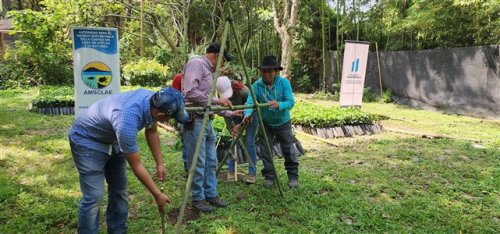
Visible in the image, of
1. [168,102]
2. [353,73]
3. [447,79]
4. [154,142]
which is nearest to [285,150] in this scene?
[154,142]

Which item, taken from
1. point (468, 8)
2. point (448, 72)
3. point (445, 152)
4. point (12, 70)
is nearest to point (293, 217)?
point (445, 152)

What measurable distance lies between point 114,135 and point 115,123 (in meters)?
0.26

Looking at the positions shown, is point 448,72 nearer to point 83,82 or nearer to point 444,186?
point 444,186

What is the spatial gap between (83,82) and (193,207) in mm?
2016

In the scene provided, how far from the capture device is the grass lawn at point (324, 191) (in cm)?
385

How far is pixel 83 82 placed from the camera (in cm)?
455

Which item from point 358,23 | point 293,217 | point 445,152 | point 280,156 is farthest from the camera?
point 358,23

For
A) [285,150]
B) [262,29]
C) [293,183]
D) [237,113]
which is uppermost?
[262,29]

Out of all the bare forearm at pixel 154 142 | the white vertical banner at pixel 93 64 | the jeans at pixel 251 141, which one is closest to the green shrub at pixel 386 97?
the jeans at pixel 251 141

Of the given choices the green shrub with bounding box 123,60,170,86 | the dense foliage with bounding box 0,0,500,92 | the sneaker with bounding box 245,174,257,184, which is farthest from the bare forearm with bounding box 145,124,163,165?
the green shrub with bounding box 123,60,170,86

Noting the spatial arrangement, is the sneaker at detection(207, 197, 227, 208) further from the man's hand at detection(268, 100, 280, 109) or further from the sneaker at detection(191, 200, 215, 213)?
the man's hand at detection(268, 100, 280, 109)

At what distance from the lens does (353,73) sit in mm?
10508

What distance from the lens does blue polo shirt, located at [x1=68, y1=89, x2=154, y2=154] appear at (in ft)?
8.36

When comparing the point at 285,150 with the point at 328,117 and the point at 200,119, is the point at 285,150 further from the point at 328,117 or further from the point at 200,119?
the point at 328,117
